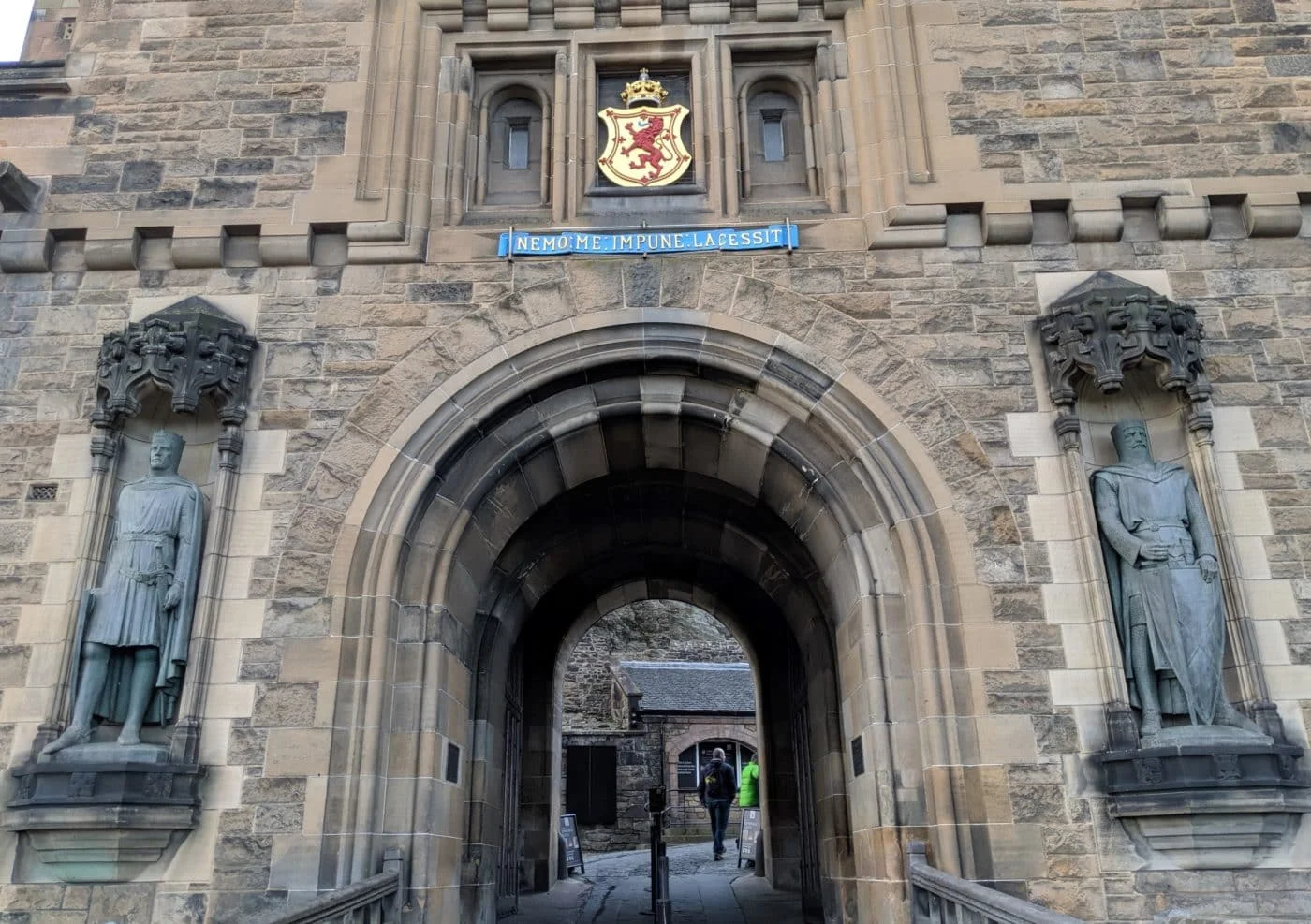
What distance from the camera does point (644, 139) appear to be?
788 cm

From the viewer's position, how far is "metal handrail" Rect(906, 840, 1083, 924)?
4098mm

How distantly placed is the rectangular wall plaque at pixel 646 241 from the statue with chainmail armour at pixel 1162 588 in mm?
2768

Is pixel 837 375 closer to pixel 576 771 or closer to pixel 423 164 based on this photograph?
pixel 423 164

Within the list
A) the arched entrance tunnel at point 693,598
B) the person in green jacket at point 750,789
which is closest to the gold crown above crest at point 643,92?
the arched entrance tunnel at point 693,598


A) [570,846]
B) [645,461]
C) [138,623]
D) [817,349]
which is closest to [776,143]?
[817,349]

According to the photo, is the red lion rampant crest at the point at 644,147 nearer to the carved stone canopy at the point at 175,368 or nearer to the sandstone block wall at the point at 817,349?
the sandstone block wall at the point at 817,349

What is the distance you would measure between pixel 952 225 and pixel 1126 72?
6.27 feet

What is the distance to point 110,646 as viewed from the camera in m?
6.18

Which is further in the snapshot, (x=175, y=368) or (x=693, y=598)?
(x=693, y=598)

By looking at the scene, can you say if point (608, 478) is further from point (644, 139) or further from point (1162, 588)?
point (1162, 588)

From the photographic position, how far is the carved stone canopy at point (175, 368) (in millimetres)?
6664

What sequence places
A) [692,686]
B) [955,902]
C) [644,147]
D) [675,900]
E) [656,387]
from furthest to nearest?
[692,686] < [675,900] < [644,147] < [656,387] < [955,902]

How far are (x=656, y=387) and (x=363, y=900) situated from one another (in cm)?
377

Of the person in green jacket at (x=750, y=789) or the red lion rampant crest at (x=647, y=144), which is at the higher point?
the red lion rampant crest at (x=647, y=144)
